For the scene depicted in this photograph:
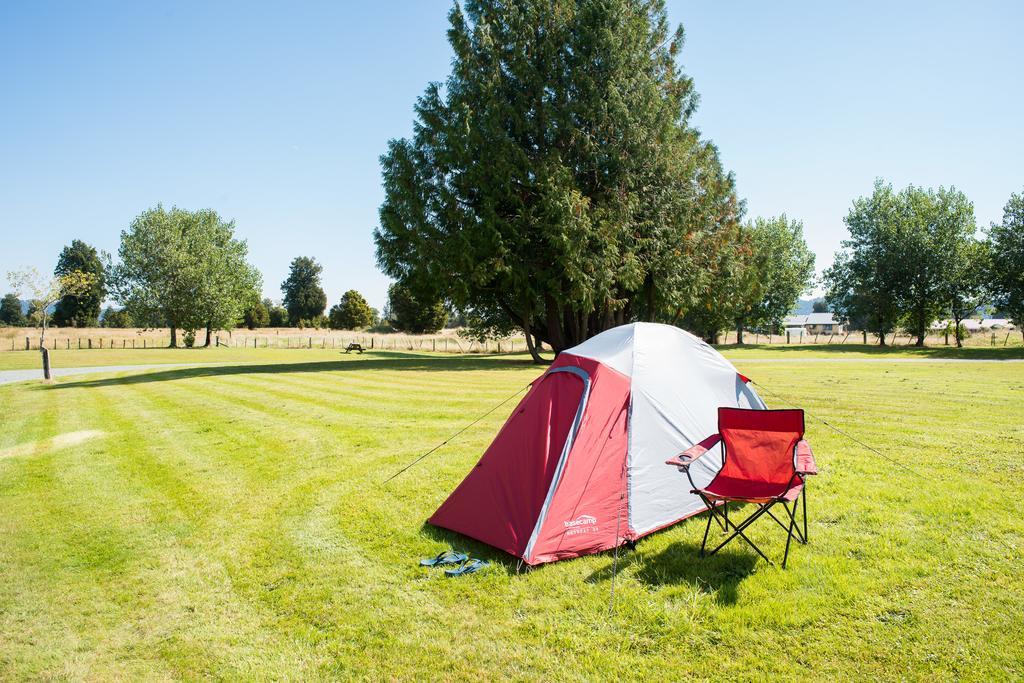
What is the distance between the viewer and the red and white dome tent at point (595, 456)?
18.2ft

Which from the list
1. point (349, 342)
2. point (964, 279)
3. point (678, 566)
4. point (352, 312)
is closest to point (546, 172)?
point (678, 566)

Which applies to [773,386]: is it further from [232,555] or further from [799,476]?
[232,555]

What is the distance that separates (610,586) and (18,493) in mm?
8402

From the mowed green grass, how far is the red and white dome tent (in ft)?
0.82

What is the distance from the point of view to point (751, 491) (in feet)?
16.8

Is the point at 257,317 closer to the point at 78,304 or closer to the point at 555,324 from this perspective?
the point at 78,304

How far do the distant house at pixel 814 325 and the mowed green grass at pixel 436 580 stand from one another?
98.1 meters

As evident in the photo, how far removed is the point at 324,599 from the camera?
4898mm

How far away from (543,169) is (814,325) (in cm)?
9718

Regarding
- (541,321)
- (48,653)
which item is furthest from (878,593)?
(541,321)

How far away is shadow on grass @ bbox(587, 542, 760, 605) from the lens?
4.82 meters

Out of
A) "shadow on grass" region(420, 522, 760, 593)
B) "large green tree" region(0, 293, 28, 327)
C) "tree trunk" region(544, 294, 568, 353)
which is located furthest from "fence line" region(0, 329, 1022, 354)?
"large green tree" region(0, 293, 28, 327)

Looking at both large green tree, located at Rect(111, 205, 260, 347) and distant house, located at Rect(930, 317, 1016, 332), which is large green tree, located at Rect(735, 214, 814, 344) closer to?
A: distant house, located at Rect(930, 317, 1016, 332)

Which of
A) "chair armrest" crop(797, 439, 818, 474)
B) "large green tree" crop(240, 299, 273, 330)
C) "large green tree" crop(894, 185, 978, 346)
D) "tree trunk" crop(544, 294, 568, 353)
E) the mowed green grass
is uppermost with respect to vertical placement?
"large green tree" crop(894, 185, 978, 346)
